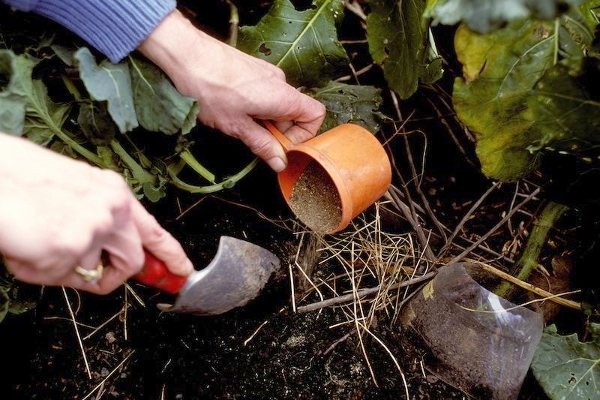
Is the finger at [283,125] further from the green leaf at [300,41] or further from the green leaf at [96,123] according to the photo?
the green leaf at [96,123]

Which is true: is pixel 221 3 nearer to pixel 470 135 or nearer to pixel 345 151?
pixel 345 151

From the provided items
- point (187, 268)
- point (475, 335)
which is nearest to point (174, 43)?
point (187, 268)

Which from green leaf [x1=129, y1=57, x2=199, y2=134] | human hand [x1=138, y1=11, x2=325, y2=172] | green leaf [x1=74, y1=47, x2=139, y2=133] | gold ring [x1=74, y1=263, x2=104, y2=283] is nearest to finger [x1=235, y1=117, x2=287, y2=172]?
human hand [x1=138, y1=11, x2=325, y2=172]

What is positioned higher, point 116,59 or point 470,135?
point 116,59

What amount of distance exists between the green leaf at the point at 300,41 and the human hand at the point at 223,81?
0.52 feet

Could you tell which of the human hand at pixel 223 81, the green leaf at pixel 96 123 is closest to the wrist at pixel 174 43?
the human hand at pixel 223 81

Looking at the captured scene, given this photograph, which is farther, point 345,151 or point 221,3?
point 221,3

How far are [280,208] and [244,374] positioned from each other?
45 centimetres

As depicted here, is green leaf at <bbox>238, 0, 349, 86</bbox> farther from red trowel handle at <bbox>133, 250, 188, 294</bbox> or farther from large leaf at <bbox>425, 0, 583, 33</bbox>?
red trowel handle at <bbox>133, 250, 188, 294</bbox>

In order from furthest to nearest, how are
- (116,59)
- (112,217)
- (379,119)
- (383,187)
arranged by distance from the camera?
(379,119)
(383,187)
(116,59)
(112,217)

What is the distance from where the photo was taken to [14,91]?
100 centimetres

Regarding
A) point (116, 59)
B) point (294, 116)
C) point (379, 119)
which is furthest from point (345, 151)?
point (116, 59)

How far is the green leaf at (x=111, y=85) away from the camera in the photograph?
986 millimetres

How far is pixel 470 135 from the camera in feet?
5.05
